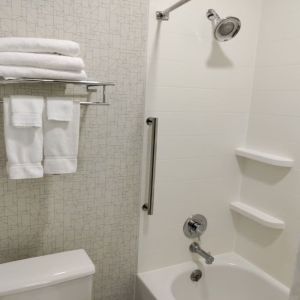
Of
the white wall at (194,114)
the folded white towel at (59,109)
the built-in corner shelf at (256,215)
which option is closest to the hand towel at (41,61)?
the folded white towel at (59,109)

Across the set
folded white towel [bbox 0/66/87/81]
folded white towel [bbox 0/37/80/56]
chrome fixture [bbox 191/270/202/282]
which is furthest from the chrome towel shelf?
chrome fixture [bbox 191/270/202/282]

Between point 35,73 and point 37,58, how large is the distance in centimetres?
6

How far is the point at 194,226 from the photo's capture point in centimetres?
193

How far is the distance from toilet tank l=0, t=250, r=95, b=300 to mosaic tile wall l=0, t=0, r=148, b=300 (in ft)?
0.49

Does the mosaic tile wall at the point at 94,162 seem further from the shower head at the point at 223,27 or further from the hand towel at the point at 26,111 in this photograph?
the shower head at the point at 223,27

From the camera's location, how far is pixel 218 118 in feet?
6.22

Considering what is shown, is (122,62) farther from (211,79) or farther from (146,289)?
(146,289)

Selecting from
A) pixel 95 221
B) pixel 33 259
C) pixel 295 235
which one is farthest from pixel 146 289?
pixel 295 235

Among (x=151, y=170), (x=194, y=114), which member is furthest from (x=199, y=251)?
(x=194, y=114)

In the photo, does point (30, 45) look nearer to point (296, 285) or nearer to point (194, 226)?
point (296, 285)

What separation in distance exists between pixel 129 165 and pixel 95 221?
361mm

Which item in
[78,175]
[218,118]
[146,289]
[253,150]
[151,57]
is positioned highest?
[151,57]

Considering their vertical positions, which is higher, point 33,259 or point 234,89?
point 234,89

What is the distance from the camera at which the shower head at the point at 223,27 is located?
1.58 meters
